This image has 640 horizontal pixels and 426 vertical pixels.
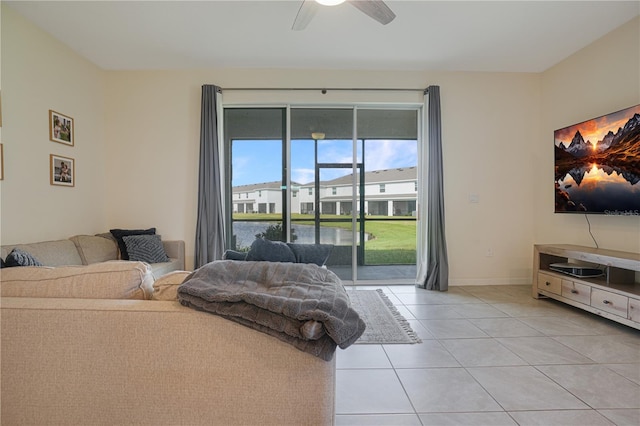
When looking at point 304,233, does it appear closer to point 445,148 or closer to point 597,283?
point 445,148

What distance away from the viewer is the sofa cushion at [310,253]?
6.66 feet

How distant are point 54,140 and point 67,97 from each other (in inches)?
22.3

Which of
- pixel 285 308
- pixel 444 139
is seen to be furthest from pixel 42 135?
pixel 444 139

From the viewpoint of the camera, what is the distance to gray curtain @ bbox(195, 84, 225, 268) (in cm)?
396

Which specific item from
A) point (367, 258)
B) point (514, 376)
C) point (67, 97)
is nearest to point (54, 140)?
point (67, 97)

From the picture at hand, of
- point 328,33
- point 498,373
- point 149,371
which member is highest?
point 328,33

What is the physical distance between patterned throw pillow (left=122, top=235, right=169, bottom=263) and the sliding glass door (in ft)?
3.05

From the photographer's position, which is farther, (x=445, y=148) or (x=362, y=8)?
(x=445, y=148)

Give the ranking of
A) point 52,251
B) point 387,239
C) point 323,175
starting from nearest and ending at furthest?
1. point 52,251
2. point 323,175
3. point 387,239

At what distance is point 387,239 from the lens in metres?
4.50

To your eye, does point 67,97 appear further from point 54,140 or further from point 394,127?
point 394,127

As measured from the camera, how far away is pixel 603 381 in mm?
1892

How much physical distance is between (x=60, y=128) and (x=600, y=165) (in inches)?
220

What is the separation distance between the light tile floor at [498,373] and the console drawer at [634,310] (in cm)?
16
